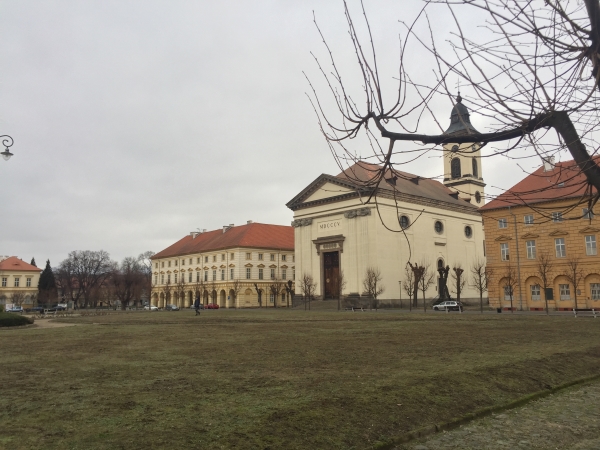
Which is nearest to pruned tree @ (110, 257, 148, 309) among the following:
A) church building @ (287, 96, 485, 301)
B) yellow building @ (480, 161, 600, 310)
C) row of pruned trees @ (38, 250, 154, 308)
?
row of pruned trees @ (38, 250, 154, 308)

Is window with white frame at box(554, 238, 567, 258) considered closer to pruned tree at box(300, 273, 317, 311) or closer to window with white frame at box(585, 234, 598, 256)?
window with white frame at box(585, 234, 598, 256)

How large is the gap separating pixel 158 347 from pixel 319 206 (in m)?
51.3

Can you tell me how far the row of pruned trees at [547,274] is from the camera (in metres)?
40.8

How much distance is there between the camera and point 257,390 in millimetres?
8156

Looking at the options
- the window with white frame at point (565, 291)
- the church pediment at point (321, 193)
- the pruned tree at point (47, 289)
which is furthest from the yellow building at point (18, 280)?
the window with white frame at point (565, 291)

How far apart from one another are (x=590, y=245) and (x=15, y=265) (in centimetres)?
10367

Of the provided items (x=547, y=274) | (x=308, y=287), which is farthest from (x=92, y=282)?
(x=547, y=274)

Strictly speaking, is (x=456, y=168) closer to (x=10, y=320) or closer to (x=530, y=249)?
(x=530, y=249)

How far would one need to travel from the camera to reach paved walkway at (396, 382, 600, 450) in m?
6.21

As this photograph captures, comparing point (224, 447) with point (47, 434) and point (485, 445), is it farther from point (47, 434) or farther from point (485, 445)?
point (485, 445)

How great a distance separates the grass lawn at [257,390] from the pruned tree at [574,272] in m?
28.7

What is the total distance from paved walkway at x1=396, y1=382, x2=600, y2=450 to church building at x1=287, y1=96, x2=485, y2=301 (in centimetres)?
4700

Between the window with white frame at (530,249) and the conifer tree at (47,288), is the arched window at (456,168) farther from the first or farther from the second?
the conifer tree at (47,288)

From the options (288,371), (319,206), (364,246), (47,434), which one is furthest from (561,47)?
(319,206)
